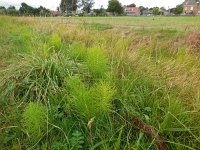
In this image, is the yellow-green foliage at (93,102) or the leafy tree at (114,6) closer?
the yellow-green foliage at (93,102)

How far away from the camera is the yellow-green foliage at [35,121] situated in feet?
6.99

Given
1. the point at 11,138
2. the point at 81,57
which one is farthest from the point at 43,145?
the point at 81,57

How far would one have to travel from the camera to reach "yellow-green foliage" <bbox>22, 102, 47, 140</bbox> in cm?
213

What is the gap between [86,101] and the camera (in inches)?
86.7

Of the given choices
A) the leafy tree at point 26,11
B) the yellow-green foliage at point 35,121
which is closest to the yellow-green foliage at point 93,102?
the yellow-green foliage at point 35,121

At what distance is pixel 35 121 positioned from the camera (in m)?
2.13

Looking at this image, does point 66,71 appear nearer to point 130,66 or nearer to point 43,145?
point 130,66

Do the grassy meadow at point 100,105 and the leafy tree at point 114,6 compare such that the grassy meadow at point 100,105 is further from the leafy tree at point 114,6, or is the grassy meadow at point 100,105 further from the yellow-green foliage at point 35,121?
the leafy tree at point 114,6

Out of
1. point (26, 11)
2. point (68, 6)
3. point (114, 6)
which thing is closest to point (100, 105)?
point (68, 6)

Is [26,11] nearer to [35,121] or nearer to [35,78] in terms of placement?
[35,78]

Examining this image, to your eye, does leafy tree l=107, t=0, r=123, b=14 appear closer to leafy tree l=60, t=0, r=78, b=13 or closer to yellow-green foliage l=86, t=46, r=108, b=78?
leafy tree l=60, t=0, r=78, b=13

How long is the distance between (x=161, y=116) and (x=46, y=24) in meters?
5.37

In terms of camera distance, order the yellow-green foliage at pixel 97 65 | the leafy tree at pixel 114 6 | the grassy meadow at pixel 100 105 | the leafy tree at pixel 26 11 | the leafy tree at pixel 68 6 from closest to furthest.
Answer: the grassy meadow at pixel 100 105
the yellow-green foliage at pixel 97 65
the leafy tree at pixel 68 6
the leafy tree at pixel 26 11
the leafy tree at pixel 114 6

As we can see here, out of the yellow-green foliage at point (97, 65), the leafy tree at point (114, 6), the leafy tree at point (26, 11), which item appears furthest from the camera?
the leafy tree at point (114, 6)
